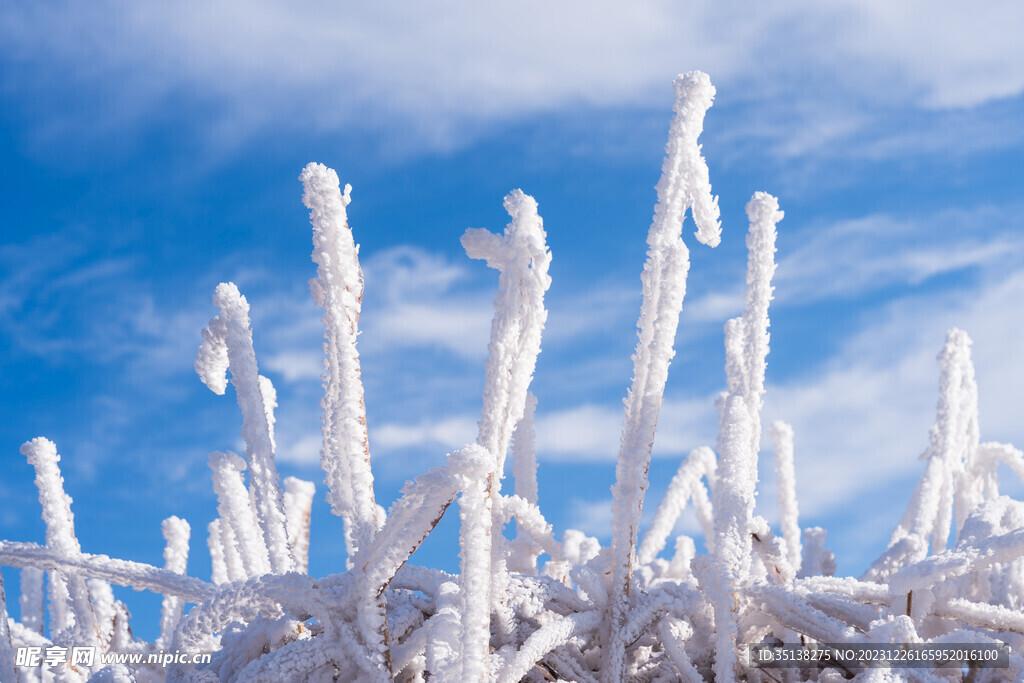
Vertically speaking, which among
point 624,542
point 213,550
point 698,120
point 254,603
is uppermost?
point 698,120

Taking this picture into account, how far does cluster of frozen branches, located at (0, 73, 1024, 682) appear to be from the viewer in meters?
1.78

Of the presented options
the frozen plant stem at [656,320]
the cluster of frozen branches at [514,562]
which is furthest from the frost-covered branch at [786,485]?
the frozen plant stem at [656,320]

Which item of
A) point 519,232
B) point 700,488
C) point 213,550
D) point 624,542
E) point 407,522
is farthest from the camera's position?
point 700,488

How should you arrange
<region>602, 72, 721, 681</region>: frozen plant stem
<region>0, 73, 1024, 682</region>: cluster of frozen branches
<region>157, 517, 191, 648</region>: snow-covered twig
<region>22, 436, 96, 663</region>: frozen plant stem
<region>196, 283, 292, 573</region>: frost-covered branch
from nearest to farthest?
<region>0, 73, 1024, 682</region>: cluster of frozen branches, <region>602, 72, 721, 681</region>: frozen plant stem, <region>196, 283, 292, 573</region>: frost-covered branch, <region>22, 436, 96, 663</region>: frozen plant stem, <region>157, 517, 191, 648</region>: snow-covered twig

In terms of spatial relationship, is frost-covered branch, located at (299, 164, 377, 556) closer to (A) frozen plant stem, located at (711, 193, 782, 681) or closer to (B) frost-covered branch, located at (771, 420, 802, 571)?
(A) frozen plant stem, located at (711, 193, 782, 681)

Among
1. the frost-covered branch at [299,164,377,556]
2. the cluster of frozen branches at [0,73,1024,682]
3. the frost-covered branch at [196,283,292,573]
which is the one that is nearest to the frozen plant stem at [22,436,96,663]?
the cluster of frozen branches at [0,73,1024,682]

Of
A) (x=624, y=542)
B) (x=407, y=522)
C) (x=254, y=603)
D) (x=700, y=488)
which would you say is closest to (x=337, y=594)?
(x=254, y=603)

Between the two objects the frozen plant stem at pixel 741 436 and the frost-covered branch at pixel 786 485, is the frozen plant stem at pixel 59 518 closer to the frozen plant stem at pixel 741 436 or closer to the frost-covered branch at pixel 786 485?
the frozen plant stem at pixel 741 436

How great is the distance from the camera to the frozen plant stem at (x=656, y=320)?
206cm

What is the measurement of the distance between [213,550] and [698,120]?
11.1ft

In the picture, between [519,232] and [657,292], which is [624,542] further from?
[519,232]

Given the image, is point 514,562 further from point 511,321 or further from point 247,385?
point 511,321

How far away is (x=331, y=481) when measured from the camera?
186cm

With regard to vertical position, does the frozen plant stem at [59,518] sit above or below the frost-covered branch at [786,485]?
below
